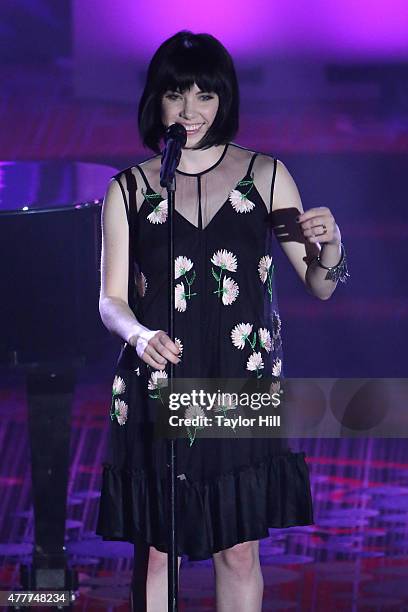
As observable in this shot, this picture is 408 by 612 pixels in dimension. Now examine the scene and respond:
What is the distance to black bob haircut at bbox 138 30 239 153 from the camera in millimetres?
2502

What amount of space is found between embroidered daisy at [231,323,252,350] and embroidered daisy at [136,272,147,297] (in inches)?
8.1

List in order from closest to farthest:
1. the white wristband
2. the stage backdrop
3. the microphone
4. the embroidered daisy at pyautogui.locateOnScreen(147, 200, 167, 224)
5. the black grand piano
Result: 1. the microphone
2. the white wristband
3. the embroidered daisy at pyautogui.locateOnScreen(147, 200, 167, 224)
4. the black grand piano
5. the stage backdrop

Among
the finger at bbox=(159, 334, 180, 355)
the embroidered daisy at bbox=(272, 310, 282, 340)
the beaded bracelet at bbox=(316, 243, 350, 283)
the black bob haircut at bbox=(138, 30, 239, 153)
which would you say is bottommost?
the finger at bbox=(159, 334, 180, 355)

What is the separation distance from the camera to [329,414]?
3.13m

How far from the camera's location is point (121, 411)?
253cm

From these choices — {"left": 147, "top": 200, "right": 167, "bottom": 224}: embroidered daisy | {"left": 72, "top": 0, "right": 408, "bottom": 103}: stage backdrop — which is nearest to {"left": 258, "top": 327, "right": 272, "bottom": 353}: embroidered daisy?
{"left": 147, "top": 200, "right": 167, "bottom": 224}: embroidered daisy

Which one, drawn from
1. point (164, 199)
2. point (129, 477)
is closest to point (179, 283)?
point (164, 199)

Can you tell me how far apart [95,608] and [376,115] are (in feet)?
10.5

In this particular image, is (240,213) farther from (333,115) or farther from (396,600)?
(333,115)

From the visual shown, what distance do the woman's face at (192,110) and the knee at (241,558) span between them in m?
0.85

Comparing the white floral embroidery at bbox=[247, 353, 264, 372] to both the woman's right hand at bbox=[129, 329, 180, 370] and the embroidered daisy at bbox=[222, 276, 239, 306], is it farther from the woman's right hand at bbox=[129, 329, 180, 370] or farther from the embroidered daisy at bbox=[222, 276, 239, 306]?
the woman's right hand at bbox=[129, 329, 180, 370]

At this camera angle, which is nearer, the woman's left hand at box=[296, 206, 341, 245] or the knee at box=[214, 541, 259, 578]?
the woman's left hand at box=[296, 206, 341, 245]
